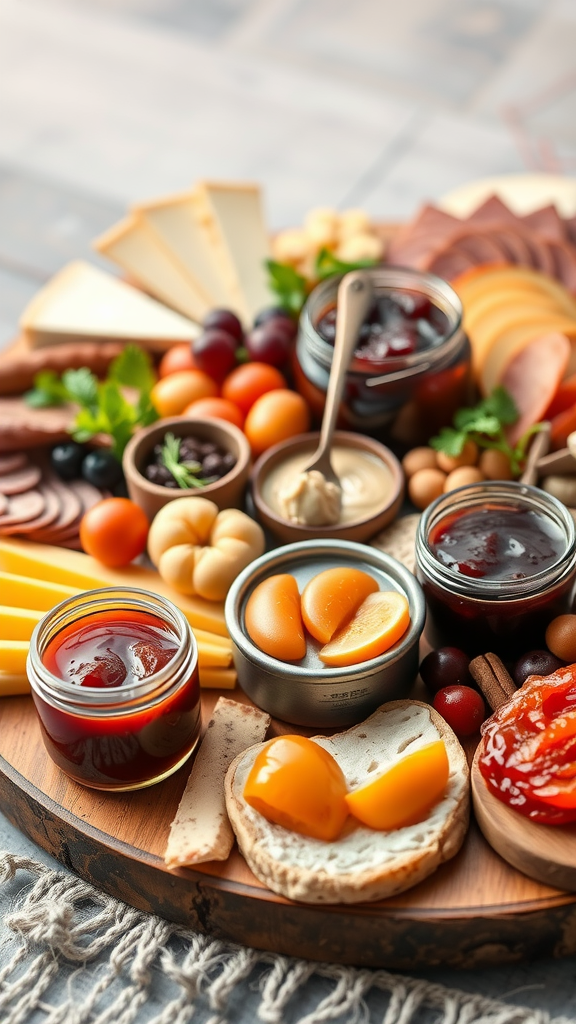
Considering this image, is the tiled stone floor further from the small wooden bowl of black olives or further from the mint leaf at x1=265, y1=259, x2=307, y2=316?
the small wooden bowl of black olives

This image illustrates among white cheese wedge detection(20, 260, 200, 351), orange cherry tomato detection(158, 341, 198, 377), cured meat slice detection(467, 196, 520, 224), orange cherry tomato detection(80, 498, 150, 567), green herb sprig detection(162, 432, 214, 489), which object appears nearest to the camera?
orange cherry tomato detection(80, 498, 150, 567)

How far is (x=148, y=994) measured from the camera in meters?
2.27

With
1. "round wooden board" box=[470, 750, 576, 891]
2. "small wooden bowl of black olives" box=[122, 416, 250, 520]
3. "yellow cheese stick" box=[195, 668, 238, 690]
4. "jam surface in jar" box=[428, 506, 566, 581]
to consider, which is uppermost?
"jam surface in jar" box=[428, 506, 566, 581]

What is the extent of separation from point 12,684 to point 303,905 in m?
0.99

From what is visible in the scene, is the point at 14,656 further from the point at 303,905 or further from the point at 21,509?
the point at 303,905

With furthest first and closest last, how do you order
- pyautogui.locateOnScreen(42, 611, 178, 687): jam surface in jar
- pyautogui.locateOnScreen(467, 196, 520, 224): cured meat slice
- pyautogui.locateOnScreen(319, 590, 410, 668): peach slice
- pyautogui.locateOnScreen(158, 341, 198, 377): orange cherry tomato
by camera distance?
pyautogui.locateOnScreen(467, 196, 520, 224): cured meat slice, pyautogui.locateOnScreen(158, 341, 198, 377): orange cherry tomato, pyautogui.locateOnScreen(319, 590, 410, 668): peach slice, pyautogui.locateOnScreen(42, 611, 178, 687): jam surface in jar

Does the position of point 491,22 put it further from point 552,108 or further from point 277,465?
point 277,465

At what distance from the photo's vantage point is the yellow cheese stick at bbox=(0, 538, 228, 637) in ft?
9.41

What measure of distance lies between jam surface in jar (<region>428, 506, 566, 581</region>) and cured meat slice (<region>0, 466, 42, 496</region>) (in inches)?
52.9

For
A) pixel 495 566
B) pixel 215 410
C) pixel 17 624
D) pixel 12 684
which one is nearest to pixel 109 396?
pixel 215 410

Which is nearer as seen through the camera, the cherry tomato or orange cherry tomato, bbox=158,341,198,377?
the cherry tomato

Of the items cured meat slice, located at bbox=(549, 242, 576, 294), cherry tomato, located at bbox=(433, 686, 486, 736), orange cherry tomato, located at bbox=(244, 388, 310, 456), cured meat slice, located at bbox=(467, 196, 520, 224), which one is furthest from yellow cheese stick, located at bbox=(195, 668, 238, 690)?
cured meat slice, located at bbox=(467, 196, 520, 224)

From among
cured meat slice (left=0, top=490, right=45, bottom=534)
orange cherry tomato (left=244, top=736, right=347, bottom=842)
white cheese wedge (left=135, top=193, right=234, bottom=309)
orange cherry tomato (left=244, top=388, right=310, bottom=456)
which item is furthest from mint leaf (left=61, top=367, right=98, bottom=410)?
orange cherry tomato (left=244, top=736, right=347, bottom=842)

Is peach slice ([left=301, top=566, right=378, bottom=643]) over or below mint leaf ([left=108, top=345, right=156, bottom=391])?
over
